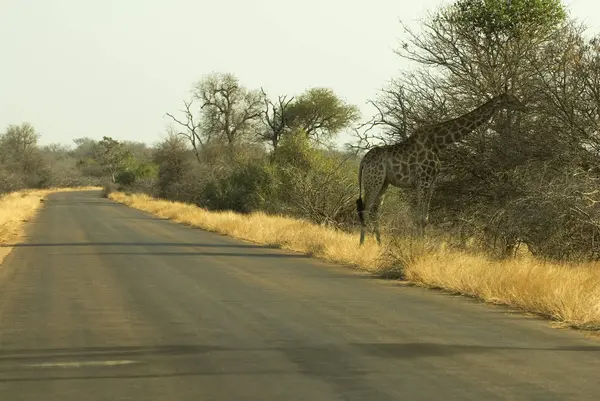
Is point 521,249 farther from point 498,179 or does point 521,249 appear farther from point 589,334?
point 589,334

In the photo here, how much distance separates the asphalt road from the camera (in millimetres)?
5988

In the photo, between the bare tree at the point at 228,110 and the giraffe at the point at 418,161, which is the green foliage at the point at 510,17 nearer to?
the giraffe at the point at 418,161

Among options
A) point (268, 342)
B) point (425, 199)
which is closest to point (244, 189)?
point (425, 199)

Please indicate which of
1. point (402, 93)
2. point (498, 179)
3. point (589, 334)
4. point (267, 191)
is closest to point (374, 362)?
point (589, 334)

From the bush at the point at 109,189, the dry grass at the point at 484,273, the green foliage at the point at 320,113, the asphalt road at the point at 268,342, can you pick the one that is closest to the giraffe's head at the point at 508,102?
the dry grass at the point at 484,273

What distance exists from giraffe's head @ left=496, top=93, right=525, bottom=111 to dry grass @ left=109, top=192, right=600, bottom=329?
303 centimetres

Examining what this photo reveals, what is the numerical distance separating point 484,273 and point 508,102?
4770 mm

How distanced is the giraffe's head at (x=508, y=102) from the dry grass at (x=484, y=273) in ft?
9.93

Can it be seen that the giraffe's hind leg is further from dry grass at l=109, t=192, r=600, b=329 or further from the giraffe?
dry grass at l=109, t=192, r=600, b=329

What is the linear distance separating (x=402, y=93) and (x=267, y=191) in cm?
1799

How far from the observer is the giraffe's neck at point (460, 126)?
1584 cm

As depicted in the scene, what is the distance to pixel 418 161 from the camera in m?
16.9

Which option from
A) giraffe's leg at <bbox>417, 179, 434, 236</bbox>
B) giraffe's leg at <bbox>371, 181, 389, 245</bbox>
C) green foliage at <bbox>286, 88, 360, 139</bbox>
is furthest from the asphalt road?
green foliage at <bbox>286, 88, 360, 139</bbox>

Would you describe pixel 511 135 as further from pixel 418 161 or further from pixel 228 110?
pixel 228 110
